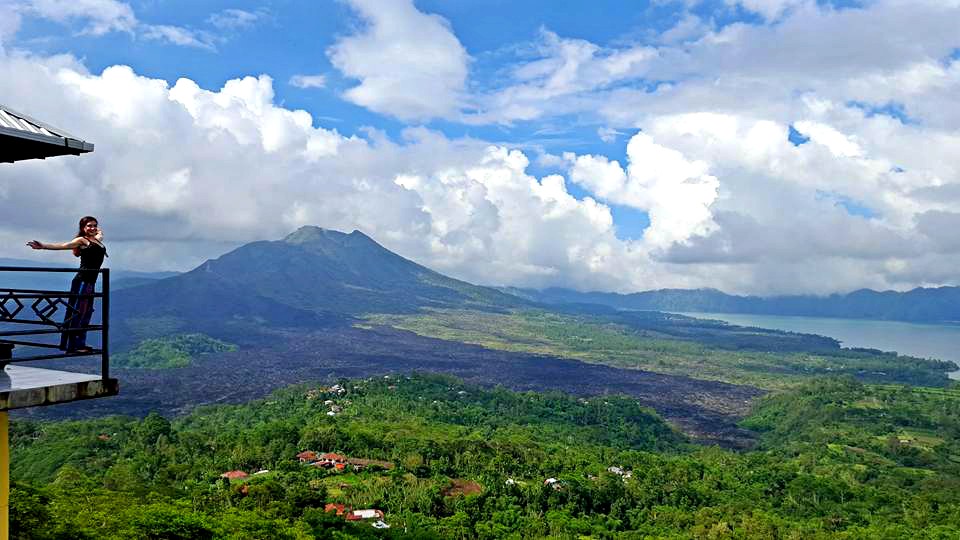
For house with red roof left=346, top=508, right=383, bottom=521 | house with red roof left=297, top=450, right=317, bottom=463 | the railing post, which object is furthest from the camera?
house with red roof left=297, top=450, right=317, bottom=463

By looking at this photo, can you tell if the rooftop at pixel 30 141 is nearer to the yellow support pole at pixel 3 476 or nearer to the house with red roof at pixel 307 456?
the yellow support pole at pixel 3 476

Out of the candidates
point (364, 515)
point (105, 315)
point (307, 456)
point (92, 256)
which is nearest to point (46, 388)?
point (105, 315)

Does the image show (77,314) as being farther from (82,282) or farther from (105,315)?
(105,315)

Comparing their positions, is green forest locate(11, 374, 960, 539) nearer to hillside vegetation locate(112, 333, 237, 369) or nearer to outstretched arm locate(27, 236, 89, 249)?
outstretched arm locate(27, 236, 89, 249)

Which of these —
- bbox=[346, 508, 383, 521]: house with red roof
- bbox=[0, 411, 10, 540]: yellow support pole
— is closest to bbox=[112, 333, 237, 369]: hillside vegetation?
bbox=[346, 508, 383, 521]: house with red roof

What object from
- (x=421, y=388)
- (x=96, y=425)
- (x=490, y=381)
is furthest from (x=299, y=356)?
(x=96, y=425)
